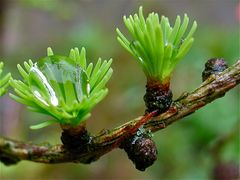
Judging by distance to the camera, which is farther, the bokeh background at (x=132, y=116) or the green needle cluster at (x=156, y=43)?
the bokeh background at (x=132, y=116)

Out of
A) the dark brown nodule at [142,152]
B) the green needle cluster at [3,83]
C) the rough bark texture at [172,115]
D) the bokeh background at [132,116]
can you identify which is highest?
the green needle cluster at [3,83]

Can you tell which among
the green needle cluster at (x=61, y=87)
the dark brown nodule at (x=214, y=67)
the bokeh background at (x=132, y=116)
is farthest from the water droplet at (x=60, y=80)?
the bokeh background at (x=132, y=116)

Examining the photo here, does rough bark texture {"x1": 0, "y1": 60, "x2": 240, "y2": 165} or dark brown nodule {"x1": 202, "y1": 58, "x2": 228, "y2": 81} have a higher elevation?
dark brown nodule {"x1": 202, "y1": 58, "x2": 228, "y2": 81}

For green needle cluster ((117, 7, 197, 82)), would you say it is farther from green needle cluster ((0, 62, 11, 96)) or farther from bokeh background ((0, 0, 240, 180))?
bokeh background ((0, 0, 240, 180))

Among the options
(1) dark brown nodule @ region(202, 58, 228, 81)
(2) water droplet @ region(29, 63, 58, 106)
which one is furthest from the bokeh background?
(2) water droplet @ region(29, 63, 58, 106)

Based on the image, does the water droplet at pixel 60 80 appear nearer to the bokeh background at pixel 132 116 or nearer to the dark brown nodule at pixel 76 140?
the dark brown nodule at pixel 76 140

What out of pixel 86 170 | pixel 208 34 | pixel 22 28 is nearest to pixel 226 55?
pixel 208 34
